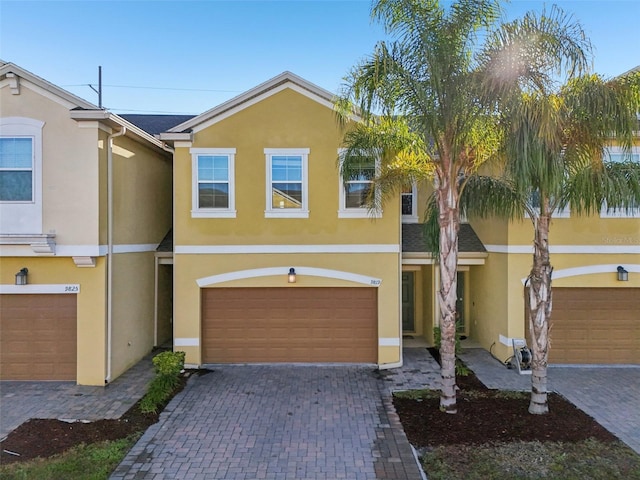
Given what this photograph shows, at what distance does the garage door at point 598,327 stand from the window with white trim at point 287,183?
726cm

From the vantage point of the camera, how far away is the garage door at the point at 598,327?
10344mm

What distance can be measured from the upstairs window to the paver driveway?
5722 mm

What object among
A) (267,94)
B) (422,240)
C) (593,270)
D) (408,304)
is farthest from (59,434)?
(593,270)

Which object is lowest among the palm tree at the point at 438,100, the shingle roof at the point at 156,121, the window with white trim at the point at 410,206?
the window with white trim at the point at 410,206

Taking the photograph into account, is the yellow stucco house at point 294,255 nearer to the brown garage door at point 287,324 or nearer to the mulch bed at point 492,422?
the brown garage door at point 287,324

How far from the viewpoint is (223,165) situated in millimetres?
10172

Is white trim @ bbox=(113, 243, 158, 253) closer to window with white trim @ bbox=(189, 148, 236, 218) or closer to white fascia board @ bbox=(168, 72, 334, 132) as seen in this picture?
window with white trim @ bbox=(189, 148, 236, 218)

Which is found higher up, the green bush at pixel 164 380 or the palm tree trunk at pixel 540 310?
the palm tree trunk at pixel 540 310

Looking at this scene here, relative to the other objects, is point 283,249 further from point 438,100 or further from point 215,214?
point 438,100

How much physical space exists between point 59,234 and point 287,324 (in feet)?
19.0

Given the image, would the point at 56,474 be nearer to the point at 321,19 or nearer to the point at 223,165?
the point at 223,165

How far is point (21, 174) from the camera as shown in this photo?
866 centimetres

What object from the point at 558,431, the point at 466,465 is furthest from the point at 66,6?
the point at 558,431

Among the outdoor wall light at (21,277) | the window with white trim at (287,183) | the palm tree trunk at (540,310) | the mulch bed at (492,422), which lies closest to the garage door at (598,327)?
the mulch bed at (492,422)
